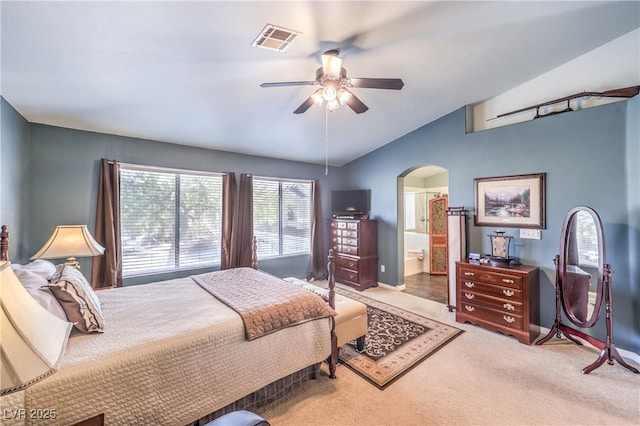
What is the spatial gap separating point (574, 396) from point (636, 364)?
1.07 m

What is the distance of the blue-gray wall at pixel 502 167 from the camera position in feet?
8.87

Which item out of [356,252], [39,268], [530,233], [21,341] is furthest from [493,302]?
[39,268]

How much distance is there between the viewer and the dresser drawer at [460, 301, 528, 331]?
3036 mm

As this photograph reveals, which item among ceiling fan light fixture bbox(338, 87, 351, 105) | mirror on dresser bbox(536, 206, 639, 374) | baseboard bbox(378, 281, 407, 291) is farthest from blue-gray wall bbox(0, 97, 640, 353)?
ceiling fan light fixture bbox(338, 87, 351, 105)

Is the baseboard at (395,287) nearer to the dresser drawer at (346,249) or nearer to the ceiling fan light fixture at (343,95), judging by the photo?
the dresser drawer at (346,249)

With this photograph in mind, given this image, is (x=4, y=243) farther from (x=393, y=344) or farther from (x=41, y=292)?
(x=393, y=344)

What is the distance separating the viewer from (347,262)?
517 centimetres

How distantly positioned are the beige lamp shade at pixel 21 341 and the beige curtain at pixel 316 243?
4.60 metres

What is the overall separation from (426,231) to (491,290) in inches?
139

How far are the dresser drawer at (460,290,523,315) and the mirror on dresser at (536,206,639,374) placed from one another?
15.1 inches

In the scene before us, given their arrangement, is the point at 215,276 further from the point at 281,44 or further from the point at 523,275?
the point at 523,275

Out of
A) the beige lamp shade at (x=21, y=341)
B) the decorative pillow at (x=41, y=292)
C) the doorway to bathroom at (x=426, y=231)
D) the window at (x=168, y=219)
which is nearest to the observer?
the beige lamp shade at (x=21, y=341)

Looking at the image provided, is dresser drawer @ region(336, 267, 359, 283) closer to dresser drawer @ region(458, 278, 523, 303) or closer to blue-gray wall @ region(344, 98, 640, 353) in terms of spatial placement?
dresser drawer @ region(458, 278, 523, 303)

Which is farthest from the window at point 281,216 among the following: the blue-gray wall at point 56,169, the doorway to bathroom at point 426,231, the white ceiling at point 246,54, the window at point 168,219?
the doorway to bathroom at point 426,231
